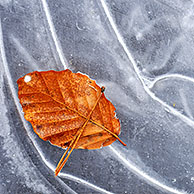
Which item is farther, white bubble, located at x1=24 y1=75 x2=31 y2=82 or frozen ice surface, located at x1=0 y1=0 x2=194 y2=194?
frozen ice surface, located at x1=0 y1=0 x2=194 y2=194

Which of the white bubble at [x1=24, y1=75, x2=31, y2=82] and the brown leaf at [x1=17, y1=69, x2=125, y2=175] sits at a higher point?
the white bubble at [x1=24, y1=75, x2=31, y2=82]

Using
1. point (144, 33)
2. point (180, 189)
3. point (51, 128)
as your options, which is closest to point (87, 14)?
point (144, 33)

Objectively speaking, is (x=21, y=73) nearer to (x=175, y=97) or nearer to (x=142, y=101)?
(x=142, y=101)

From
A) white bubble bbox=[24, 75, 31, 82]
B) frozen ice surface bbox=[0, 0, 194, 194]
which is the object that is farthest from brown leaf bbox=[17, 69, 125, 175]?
frozen ice surface bbox=[0, 0, 194, 194]

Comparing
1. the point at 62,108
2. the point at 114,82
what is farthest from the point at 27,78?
the point at 114,82

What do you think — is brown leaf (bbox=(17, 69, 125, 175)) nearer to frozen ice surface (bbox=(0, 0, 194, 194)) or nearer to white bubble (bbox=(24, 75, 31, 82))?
white bubble (bbox=(24, 75, 31, 82))

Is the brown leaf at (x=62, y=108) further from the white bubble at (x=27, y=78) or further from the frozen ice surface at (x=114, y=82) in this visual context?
the frozen ice surface at (x=114, y=82)
